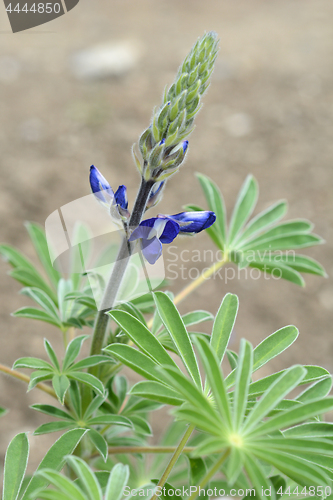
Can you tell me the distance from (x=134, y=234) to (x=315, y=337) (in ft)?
6.91

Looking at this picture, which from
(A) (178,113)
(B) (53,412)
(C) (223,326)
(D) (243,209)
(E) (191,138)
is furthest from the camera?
(E) (191,138)

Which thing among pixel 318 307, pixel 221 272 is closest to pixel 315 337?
pixel 318 307

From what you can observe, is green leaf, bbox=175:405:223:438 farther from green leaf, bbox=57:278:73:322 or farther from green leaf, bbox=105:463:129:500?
green leaf, bbox=57:278:73:322

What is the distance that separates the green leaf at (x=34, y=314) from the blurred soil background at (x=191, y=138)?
1319 mm

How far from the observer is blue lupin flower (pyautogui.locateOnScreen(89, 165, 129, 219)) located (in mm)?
957

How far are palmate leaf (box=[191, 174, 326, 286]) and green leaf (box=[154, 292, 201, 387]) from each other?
0.43 meters

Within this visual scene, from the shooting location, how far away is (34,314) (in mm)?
1202

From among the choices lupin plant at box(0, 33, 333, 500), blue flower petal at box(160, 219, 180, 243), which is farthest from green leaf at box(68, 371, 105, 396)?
blue flower petal at box(160, 219, 180, 243)

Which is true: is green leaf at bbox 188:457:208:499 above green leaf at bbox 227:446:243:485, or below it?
below

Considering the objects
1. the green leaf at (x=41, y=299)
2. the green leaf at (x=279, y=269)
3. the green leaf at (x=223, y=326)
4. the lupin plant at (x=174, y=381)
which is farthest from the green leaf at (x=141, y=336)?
the green leaf at (x=279, y=269)

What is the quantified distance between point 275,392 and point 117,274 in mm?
421

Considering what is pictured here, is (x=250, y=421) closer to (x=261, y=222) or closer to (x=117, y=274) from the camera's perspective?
(x=117, y=274)

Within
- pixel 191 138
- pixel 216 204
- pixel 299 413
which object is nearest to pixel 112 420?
pixel 299 413

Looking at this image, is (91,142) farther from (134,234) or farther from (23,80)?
(134,234)
